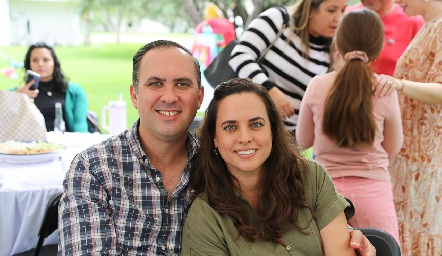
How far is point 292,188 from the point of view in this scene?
63.9 inches

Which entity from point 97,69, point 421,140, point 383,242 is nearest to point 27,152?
point 383,242

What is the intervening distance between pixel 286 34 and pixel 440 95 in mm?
772

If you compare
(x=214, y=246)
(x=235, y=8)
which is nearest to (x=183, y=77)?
(x=214, y=246)

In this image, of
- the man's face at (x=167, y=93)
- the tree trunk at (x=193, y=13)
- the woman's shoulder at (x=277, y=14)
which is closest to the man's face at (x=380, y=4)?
the woman's shoulder at (x=277, y=14)

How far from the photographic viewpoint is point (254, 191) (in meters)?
1.65

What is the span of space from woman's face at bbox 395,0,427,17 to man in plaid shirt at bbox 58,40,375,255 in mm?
1336

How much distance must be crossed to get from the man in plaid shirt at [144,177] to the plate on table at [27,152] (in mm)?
1031

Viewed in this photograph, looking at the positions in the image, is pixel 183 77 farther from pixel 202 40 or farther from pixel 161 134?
pixel 202 40

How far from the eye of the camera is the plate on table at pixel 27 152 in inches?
97.1

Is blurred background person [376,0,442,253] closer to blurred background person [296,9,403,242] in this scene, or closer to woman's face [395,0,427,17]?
woman's face [395,0,427,17]

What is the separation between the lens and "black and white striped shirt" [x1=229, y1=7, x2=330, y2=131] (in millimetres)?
2467

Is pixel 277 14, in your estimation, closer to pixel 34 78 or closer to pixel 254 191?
pixel 254 191

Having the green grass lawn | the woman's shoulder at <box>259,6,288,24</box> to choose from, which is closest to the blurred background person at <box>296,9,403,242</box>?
the woman's shoulder at <box>259,6,288,24</box>

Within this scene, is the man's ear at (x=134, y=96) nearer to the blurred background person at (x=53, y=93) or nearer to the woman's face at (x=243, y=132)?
the woman's face at (x=243, y=132)
